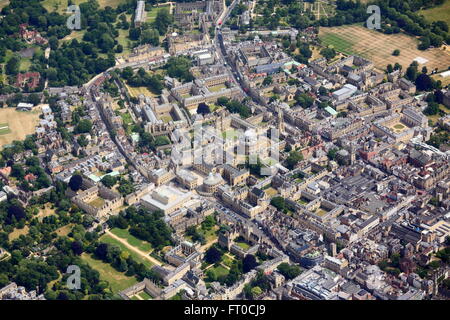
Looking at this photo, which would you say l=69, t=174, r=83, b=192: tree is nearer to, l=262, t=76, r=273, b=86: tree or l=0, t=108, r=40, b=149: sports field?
l=0, t=108, r=40, b=149: sports field

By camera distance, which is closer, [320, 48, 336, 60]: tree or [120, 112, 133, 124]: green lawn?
[120, 112, 133, 124]: green lawn

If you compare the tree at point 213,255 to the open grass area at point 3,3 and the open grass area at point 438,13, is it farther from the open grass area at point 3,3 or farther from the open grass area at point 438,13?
the open grass area at point 3,3

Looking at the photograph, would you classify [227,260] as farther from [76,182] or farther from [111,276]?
[76,182]

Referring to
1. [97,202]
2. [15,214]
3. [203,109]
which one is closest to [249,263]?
[97,202]

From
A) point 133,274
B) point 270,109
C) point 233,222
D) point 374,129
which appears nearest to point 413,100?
point 374,129

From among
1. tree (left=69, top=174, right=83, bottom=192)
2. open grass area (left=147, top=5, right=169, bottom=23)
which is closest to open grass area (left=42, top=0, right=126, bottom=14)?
open grass area (left=147, top=5, right=169, bottom=23)

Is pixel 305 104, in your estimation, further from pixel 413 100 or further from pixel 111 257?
pixel 111 257
